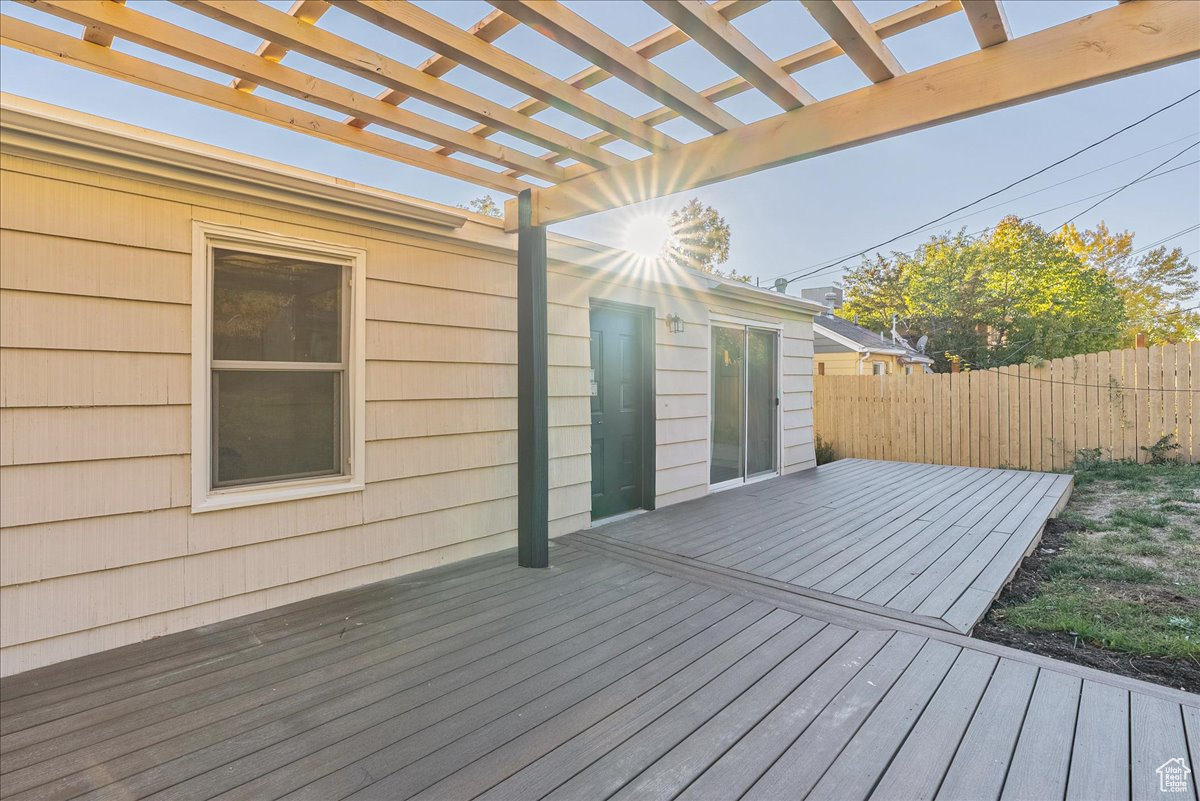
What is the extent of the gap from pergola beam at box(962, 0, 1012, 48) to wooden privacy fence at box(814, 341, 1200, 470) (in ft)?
22.8

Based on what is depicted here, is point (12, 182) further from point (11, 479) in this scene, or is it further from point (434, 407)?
point (434, 407)

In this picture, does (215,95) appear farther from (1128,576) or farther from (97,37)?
(1128,576)

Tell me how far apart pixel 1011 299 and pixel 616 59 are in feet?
56.6

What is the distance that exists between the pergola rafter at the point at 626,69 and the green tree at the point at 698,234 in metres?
17.4

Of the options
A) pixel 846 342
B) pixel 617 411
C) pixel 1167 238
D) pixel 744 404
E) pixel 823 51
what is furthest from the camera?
pixel 1167 238

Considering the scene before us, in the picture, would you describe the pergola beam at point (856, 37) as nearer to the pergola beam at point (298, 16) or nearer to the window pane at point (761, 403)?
the pergola beam at point (298, 16)

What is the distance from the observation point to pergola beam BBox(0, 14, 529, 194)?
199 cm

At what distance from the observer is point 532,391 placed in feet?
10.7

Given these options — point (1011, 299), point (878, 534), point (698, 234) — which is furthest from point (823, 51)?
point (698, 234)

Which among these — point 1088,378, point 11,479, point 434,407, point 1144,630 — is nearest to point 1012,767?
point 1144,630

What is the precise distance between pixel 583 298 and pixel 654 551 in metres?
1.97

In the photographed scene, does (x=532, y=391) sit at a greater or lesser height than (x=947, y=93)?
lesser

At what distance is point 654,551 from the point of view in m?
3.56

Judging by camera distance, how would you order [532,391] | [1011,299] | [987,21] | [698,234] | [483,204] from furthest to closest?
[698,234] → [483,204] → [1011,299] → [532,391] → [987,21]
